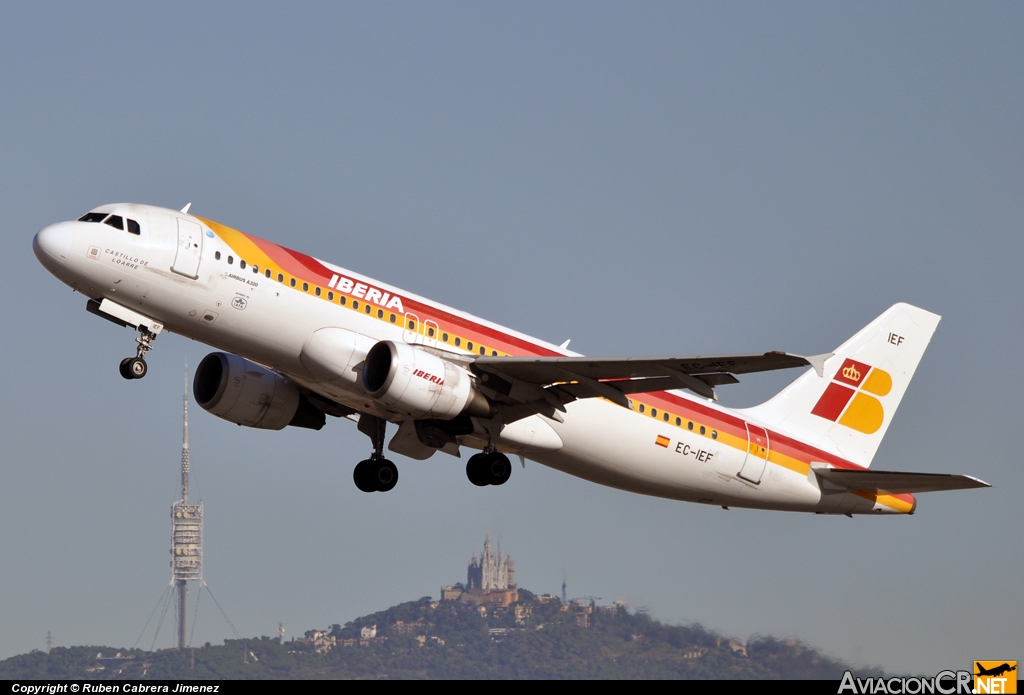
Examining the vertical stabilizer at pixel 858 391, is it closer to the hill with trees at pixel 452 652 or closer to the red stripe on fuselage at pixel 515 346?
the red stripe on fuselage at pixel 515 346

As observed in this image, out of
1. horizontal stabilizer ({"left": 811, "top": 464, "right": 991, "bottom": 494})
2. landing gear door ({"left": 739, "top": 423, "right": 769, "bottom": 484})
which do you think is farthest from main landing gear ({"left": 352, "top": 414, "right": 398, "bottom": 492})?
horizontal stabilizer ({"left": 811, "top": 464, "right": 991, "bottom": 494})

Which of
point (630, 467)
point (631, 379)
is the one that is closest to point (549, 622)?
point (630, 467)

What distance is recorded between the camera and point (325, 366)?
1165 inches

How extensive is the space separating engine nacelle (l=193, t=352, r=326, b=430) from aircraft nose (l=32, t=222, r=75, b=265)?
21.1ft

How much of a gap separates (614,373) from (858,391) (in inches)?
464

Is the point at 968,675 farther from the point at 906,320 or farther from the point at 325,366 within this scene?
the point at 325,366

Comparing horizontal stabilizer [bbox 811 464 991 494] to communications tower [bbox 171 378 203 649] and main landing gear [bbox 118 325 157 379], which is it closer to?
main landing gear [bbox 118 325 157 379]

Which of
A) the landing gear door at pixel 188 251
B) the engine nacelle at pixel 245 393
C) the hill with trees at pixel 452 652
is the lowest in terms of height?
the hill with trees at pixel 452 652

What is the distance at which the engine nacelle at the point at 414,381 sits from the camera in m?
29.6

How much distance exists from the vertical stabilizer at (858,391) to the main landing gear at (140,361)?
53.0 feet

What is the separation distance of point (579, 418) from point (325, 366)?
6880 millimetres

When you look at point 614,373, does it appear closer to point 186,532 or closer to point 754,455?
point 754,455

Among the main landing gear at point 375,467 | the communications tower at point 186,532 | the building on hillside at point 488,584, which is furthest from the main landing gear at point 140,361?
the communications tower at point 186,532

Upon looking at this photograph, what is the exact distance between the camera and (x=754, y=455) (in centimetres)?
3547
